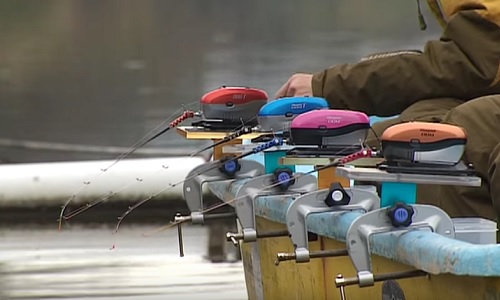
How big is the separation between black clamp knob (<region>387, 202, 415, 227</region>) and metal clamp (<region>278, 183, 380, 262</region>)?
17cm

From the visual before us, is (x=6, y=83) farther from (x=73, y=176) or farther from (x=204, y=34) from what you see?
(x=73, y=176)

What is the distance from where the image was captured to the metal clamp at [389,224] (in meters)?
0.97

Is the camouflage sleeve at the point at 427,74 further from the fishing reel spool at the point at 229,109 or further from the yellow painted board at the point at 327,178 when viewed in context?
the yellow painted board at the point at 327,178

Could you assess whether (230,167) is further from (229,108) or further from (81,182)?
(81,182)

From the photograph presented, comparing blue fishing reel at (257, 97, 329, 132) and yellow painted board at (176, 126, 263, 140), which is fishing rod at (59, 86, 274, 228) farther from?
blue fishing reel at (257, 97, 329, 132)

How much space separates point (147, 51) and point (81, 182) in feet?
5.48

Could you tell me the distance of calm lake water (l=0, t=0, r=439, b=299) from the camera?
497 cm

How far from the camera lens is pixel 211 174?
1.62 meters

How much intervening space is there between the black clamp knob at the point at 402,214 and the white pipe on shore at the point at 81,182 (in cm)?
249

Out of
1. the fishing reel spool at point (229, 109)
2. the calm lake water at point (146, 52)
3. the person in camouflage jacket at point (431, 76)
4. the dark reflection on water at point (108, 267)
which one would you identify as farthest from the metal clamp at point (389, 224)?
the calm lake water at point (146, 52)

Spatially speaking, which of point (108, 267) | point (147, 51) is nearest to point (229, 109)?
point (108, 267)

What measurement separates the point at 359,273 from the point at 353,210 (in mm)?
186

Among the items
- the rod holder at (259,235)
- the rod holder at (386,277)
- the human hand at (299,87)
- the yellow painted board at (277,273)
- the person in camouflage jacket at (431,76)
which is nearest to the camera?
the rod holder at (386,277)

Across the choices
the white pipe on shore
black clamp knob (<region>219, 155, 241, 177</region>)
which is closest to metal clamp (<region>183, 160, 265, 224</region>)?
black clamp knob (<region>219, 155, 241, 177</region>)
